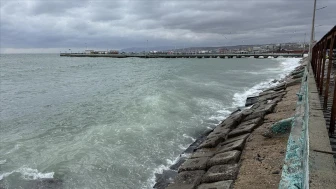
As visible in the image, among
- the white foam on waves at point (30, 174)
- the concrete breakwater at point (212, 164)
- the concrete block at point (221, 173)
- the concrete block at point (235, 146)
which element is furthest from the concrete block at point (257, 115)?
the white foam on waves at point (30, 174)

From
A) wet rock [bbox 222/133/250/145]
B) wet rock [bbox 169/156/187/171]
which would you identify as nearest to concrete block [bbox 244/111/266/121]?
wet rock [bbox 222/133/250/145]

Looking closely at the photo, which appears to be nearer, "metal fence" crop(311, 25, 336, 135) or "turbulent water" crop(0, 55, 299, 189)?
"metal fence" crop(311, 25, 336, 135)

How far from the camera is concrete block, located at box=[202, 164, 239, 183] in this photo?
6.64 m

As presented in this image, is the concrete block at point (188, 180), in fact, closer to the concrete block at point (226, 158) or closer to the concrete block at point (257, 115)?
the concrete block at point (226, 158)

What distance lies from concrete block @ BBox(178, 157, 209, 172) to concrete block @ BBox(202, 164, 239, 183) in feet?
2.21

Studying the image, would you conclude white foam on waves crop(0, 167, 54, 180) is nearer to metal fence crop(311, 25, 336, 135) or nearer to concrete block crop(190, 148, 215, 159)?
concrete block crop(190, 148, 215, 159)

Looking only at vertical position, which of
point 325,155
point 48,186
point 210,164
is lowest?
point 48,186

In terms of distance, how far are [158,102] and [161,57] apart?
380 feet

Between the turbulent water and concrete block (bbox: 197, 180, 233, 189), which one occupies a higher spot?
concrete block (bbox: 197, 180, 233, 189)

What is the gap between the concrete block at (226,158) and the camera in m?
7.55

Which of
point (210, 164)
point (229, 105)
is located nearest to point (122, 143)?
point (210, 164)

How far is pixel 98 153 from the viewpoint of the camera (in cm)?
1089

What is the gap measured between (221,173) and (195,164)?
162cm

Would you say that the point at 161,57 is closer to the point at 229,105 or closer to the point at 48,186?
the point at 229,105
